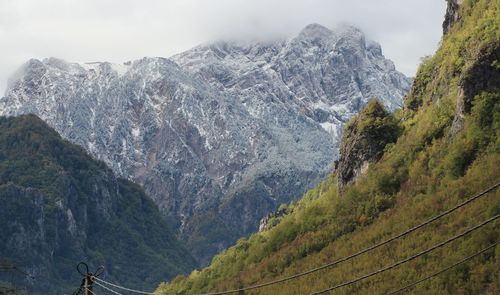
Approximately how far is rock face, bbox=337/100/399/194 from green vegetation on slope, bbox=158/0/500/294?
129 inches

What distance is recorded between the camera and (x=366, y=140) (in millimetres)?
164125

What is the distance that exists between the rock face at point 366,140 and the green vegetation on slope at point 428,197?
3.27 m

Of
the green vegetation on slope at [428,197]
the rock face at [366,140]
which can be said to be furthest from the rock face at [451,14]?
the rock face at [366,140]

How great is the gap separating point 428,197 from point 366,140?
44.9m

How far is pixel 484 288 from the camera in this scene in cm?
9175

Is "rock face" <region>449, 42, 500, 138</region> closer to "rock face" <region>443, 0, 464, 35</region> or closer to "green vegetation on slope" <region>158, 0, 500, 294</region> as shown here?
"green vegetation on slope" <region>158, 0, 500, 294</region>

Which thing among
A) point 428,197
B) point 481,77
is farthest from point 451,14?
point 428,197

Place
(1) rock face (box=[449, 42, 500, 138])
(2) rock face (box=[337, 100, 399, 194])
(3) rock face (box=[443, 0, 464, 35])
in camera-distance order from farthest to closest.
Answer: (3) rock face (box=[443, 0, 464, 35]) < (2) rock face (box=[337, 100, 399, 194]) < (1) rock face (box=[449, 42, 500, 138])

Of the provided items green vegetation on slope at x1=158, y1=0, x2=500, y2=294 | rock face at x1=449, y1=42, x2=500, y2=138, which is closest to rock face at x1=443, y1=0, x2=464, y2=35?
green vegetation on slope at x1=158, y1=0, x2=500, y2=294

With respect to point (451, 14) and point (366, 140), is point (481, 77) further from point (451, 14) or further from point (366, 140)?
point (451, 14)

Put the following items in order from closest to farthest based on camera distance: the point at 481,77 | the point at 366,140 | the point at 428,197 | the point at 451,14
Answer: the point at 428,197, the point at 481,77, the point at 366,140, the point at 451,14

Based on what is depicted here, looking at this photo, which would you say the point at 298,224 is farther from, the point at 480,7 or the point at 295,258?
the point at 480,7

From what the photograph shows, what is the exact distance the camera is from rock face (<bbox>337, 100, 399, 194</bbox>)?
16150 cm

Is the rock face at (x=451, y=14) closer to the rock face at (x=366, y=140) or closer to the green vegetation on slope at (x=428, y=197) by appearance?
the green vegetation on slope at (x=428, y=197)
